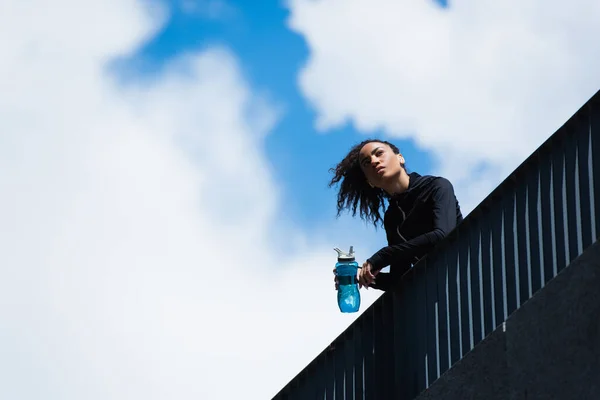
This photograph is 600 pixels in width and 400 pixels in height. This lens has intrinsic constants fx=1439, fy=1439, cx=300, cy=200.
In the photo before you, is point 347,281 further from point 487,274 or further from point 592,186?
point 592,186

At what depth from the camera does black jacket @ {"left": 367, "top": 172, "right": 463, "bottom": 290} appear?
907 cm

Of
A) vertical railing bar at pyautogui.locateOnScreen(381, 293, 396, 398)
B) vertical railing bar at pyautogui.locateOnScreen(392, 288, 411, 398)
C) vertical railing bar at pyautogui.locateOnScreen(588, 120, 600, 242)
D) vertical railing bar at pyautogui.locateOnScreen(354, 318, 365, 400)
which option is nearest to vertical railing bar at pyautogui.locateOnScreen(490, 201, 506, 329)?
vertical railing bar at pyautogui.locateOnScreen(588, 120, 600, 242)

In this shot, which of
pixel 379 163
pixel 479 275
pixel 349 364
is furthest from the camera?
pixel 349 364

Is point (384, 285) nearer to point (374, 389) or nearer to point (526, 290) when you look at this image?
point (374, 389)

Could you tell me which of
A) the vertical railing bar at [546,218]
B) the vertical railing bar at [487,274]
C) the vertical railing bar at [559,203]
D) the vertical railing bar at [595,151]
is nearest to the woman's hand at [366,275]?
the vertical railing bar at [487,274]

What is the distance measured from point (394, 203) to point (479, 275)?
44.5 inches

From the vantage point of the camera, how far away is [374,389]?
9.66 meters

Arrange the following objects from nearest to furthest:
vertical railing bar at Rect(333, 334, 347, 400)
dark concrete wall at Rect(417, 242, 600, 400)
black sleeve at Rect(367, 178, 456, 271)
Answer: dark concrete wall at Rect(417, 242, 600, 400) → black sleeve at Rect(367, 178, 456, 271) → vertical railing bar at Rect(333, 334, 347, 400)

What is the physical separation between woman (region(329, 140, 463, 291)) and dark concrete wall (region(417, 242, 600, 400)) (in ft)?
3.54

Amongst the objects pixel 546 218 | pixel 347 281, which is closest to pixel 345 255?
pixel 347 281

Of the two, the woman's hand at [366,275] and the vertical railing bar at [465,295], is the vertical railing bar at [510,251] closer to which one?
the vertical railing bar at [465,295]

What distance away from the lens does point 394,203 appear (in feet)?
31.4

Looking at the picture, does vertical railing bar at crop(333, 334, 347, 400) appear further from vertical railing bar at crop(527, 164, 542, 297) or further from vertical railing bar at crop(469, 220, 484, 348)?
vertical railing bar at crop(527, 164, 542, 297)

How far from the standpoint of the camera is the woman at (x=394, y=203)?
359 inches
